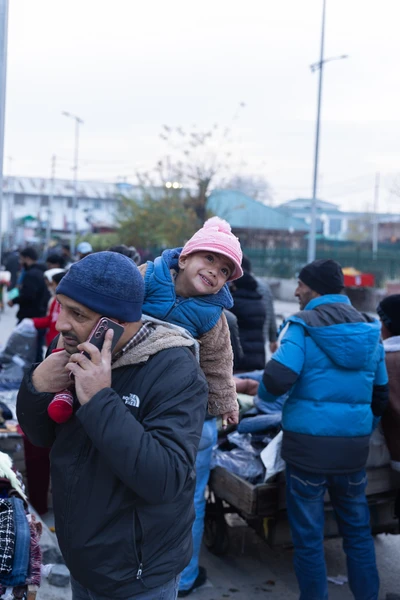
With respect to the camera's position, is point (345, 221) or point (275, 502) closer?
point (275, 502)

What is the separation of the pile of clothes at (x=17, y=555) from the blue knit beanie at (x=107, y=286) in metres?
1.06

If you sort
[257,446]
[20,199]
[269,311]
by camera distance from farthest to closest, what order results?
[20,199] → [269,311] → [257,446]

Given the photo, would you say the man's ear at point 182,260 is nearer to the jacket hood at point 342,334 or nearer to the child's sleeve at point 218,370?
the child's sleeve at point 218,370

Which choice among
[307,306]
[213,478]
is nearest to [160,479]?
[307,306]

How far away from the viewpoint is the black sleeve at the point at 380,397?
4270 mm

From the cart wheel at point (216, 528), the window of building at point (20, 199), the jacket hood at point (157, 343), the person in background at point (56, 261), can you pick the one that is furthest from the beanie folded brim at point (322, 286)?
the window of building at point (20, 199)

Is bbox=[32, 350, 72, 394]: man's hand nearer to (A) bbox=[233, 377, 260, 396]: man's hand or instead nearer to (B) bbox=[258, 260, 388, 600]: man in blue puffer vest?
(B) bbox=[258, 260, 388, 600]: man in blue puffer vest

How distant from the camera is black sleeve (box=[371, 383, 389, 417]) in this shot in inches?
168

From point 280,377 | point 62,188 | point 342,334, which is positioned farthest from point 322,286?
point 62,188

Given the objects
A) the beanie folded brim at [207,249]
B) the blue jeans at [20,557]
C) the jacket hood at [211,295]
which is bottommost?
the blue jeans at [20,557]

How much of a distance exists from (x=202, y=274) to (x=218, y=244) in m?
0.13

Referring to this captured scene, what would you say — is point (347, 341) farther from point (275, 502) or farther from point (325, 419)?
point (275, 502)

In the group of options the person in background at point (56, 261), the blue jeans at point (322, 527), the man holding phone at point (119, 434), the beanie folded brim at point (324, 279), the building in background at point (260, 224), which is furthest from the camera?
the building in background at point (260, 224)

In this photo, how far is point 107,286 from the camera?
6.86ft
